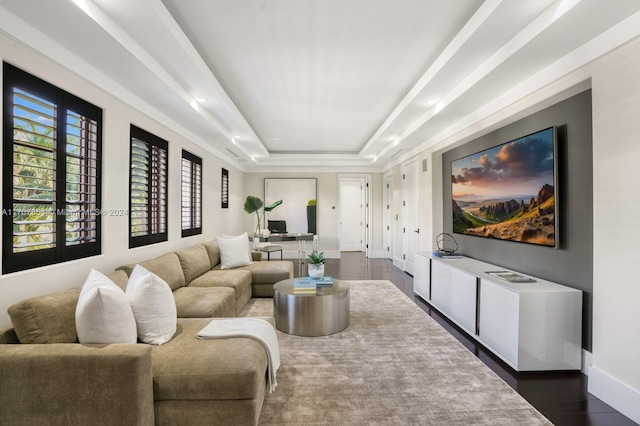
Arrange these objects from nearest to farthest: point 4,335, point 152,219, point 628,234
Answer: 1. point 4,335
2. point 628,234
3. point 152,219

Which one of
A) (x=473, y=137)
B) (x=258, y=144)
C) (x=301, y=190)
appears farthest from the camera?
(x=301, y=190)

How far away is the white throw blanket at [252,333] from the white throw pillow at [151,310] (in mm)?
223

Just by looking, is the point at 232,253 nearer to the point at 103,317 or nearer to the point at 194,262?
the point at 194,262

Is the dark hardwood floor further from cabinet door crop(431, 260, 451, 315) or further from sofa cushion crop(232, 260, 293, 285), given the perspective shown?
sofa cushion crop(232, 260, 293, 285)

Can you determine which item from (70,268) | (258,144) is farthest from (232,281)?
(258,144)

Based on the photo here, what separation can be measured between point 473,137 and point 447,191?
91 centimetres

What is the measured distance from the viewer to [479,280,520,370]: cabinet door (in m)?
2.46

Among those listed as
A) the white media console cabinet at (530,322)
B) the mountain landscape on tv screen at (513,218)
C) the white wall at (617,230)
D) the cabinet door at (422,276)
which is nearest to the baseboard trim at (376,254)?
the cabinet door at (422,276)

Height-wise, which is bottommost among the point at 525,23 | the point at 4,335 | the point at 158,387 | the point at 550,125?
the point at 158,387

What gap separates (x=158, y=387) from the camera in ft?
5.40

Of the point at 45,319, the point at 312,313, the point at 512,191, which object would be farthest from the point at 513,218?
the point at 45,319

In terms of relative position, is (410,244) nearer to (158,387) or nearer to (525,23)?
(525,23)

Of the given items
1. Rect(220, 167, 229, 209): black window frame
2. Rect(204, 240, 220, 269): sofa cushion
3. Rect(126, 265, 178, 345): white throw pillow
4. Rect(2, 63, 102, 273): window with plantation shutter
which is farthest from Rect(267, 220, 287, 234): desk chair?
Rect(126, 265, 178, 345): white throw pillow

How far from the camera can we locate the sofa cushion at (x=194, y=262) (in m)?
3.69
